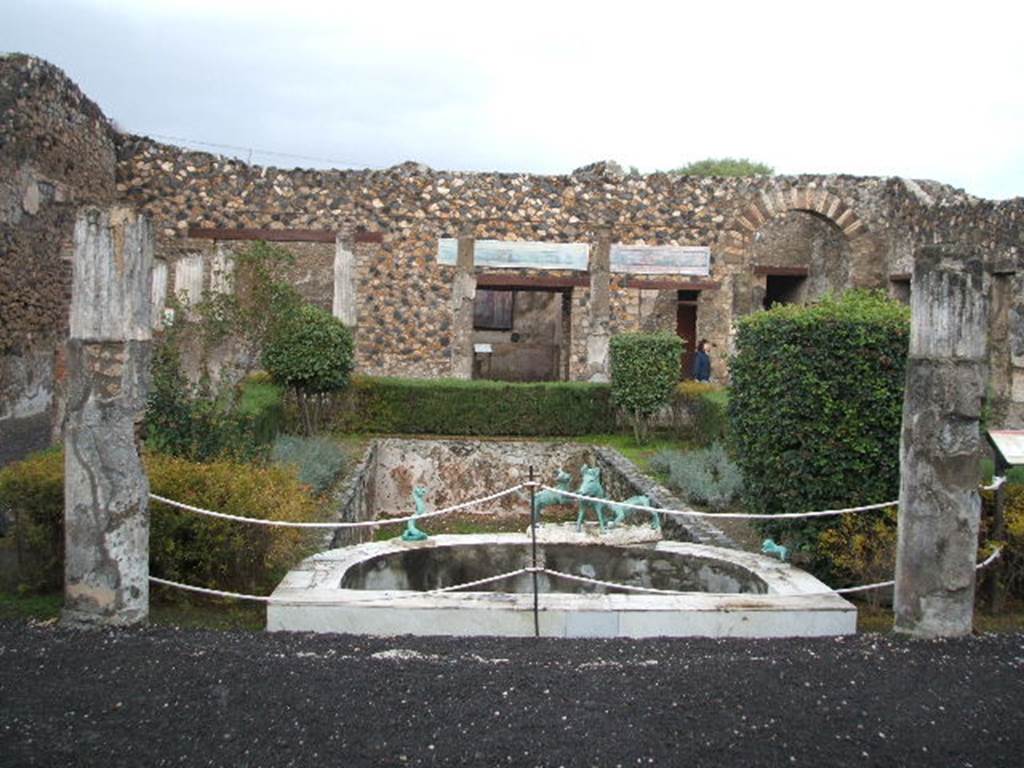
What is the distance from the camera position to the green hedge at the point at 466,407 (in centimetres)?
1322

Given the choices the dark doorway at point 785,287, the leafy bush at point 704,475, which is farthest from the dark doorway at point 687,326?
the leafy bush at point 704,475

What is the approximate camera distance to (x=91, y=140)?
607 inches

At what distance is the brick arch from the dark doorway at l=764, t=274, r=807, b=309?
150 inches

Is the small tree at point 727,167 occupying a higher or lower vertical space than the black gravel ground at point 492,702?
higher

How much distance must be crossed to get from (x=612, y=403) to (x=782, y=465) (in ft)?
24.0

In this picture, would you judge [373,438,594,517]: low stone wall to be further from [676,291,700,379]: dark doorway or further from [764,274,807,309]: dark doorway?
[764,274,807,309]: dark doorway

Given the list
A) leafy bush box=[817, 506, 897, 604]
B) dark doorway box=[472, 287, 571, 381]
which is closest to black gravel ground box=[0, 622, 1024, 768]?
leafy bush box=[817, 506, 897, 604]

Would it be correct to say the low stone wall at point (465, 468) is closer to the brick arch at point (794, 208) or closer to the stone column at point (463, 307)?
the stone column at point (463, 307)

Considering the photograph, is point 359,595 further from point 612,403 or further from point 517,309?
point 517,309

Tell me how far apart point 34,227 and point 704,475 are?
31.5ft

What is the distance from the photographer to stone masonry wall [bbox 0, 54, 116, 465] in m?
12.0

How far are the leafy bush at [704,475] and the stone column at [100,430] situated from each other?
5.49 m

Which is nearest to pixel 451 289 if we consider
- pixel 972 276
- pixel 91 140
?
pixel 91 140

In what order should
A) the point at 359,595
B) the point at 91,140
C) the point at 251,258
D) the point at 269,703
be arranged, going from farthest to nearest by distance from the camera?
the point at 91,140 → the point at 251,258 → the point at 359,595 → the point at 269,703
